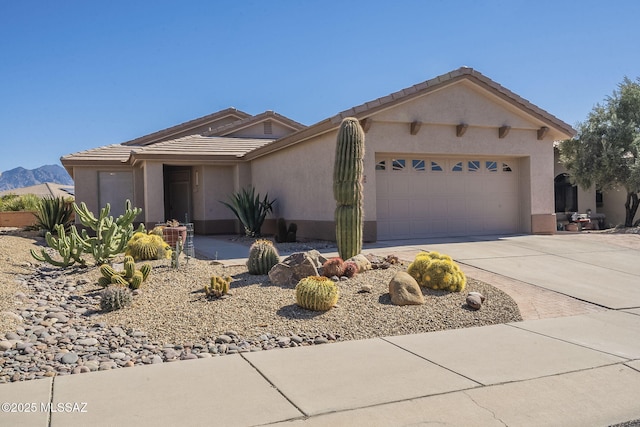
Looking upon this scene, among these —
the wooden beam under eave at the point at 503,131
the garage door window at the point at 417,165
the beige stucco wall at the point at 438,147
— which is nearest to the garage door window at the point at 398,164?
the garage door window at the point at 417,165

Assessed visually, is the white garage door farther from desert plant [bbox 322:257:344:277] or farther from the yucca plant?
the yucca plant

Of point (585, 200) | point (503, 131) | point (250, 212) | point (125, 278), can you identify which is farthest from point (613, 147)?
point (125, 278)

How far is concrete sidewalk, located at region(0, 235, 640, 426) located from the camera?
443 cm

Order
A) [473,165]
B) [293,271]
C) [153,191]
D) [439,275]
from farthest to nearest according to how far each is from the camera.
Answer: [153,191] < [473,165] < [293,271] < [439,275]

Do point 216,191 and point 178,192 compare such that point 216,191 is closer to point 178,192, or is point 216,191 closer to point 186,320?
point 178,192

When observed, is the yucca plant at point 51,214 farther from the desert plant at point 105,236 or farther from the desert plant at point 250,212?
the desert plant at point 105,236

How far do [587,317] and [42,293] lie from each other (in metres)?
8.31

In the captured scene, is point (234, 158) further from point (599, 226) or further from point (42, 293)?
point (599, 226)

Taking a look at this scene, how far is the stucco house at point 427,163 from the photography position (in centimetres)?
1507

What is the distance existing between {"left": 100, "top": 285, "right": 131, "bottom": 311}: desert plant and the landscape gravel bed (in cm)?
12

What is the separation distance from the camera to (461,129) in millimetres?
15734

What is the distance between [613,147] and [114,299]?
60.3 feet

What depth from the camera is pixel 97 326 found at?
725 cm

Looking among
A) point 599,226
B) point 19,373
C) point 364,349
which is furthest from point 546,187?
point 19,373
